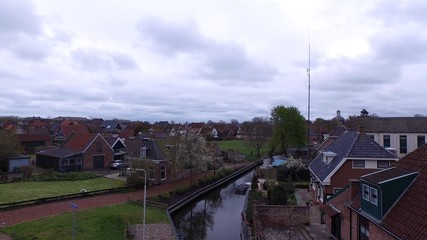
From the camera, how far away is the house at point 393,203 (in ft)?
41.0

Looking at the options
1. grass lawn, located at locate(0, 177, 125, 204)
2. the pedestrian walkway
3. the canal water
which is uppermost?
grass lawn, located at locate(0, 177, 125, 204)

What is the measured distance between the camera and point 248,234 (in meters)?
25.3

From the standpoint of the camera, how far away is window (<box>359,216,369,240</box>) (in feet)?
52.7

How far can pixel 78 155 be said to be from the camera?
48.5 meters

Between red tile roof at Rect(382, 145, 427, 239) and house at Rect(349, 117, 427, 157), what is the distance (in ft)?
101

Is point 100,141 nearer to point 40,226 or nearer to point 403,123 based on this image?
point 40,226

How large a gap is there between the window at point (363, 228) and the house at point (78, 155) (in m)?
40.5

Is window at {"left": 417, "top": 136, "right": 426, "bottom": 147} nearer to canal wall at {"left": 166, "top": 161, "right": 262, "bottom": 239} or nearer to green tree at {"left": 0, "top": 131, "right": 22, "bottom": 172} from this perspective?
canal wall at {"left": 166, "top": 161, "right": 262, "bottom": 239}

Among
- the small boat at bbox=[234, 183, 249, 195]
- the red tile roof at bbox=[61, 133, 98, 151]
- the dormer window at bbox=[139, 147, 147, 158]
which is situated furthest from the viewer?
the red tile roof at bbox=[61, 133, 98, 151]

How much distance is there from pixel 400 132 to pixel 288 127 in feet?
84.1

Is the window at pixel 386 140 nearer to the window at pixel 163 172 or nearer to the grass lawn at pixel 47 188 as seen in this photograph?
the window at pixel 163 172

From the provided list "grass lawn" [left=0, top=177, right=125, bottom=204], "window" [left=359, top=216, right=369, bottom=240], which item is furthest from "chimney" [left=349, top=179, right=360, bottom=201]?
"grass lawn" [left=0, top=177, right=125, bottom=204]

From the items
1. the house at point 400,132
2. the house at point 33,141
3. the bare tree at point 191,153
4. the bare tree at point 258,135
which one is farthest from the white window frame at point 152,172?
the bare tree at point 258,135

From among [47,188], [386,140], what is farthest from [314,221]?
[47,188]
